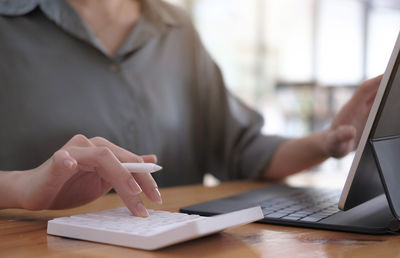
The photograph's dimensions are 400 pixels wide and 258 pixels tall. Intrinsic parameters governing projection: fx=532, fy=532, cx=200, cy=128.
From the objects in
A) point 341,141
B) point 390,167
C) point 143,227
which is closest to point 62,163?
point 143,227

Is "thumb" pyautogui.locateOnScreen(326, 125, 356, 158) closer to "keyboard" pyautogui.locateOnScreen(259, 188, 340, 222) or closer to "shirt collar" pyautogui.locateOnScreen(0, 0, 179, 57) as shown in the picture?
"keyboard" pyautogui.locateOnScreen(259, 188, 340, 222)

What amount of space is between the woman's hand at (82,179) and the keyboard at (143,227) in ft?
0.12

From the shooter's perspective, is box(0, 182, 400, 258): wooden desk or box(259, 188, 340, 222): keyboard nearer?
box(0, 182, 400, 258): wooden desk

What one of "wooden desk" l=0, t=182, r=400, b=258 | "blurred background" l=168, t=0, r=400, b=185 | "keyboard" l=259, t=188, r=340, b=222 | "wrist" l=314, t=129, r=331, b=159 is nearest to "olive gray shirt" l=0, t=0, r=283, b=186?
"wrist" l=314, t=129, r=331, b=159

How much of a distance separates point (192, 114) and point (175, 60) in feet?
0.51

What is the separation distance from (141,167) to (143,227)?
0.11 meters

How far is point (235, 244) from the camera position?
58 centimetres

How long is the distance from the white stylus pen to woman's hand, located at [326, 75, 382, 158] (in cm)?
50

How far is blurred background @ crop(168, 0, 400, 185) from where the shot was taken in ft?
Result: 15.6

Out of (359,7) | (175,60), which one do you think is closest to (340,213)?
(175,60)

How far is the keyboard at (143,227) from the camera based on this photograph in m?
0.52

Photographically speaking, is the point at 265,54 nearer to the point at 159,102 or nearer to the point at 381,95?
the point at 159,102

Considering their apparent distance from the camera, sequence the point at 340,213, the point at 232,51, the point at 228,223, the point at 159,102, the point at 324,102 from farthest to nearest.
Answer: the point at 324,102 < the point at 232,51 < the point at 159,102 < the point at 340,213 < the point at 228,223

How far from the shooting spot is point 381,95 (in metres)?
0.60
